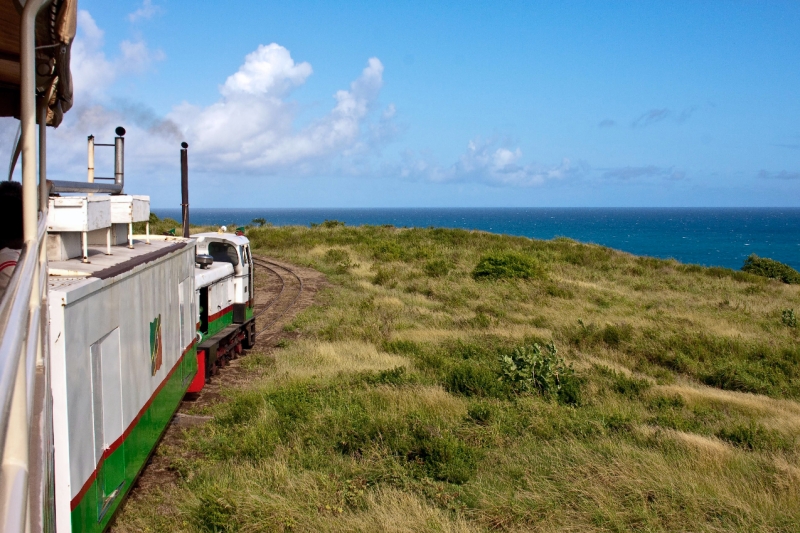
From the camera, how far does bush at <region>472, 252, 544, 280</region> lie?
90.8ft

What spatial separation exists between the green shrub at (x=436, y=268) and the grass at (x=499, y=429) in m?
8.44

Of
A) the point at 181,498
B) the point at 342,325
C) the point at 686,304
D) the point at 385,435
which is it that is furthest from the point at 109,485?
the point at 686,304

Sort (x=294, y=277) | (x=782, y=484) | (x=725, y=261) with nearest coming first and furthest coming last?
(x=782, y=484), (x=294, y=277), (x=725, y=261)

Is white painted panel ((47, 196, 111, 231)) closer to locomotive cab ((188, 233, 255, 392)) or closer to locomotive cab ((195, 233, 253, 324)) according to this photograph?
locomotive cab ((188, 233, 255, 392))

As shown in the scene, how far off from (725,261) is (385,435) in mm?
85203

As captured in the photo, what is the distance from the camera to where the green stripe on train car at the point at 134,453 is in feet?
15.1

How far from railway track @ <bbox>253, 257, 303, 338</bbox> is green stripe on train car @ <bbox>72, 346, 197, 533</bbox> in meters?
8.51

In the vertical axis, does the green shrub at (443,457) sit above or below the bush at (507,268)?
below

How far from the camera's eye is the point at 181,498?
7.16 metres

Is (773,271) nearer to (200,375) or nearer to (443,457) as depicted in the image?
(200,375)

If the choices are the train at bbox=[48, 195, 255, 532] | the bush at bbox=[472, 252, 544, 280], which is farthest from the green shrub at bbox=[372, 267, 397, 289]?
the train at bbox=[48, 195, 255, 532]

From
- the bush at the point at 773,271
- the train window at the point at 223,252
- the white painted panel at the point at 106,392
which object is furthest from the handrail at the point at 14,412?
the bush at the point at 773,271

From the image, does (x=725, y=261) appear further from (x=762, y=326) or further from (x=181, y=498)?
(x=181, y=498)

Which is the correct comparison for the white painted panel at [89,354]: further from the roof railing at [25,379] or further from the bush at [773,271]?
the bush at [773,271]
